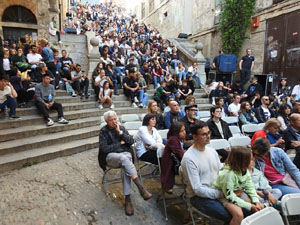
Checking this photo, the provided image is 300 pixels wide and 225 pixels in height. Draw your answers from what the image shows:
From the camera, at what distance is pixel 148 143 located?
376 cm

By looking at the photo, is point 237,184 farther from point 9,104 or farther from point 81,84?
point 81,84

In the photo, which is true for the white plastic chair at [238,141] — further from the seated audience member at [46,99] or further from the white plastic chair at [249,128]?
the seated audience member at [46,99]

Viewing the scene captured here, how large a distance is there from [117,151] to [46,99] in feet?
11.1

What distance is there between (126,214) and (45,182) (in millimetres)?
1585

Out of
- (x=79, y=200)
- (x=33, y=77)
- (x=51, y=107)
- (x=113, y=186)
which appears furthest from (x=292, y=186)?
(x=33, y=77)

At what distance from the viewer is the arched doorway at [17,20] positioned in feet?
43.1

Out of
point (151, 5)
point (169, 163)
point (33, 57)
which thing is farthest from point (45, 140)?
point (151, 5)

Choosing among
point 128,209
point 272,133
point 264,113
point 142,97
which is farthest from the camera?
point 142,97

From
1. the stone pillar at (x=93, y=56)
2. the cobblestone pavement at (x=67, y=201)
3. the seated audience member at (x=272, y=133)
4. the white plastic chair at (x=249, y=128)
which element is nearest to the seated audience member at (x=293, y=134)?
the seated audience member at (x=272, y=133)

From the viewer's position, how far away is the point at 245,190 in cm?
239

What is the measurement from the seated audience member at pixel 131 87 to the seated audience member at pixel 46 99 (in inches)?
108

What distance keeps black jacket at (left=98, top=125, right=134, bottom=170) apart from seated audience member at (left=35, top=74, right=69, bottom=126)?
265cm

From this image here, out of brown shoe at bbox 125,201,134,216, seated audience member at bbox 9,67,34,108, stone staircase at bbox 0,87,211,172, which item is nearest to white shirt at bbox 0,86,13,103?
stone staircase at bbox 0,87,211,172

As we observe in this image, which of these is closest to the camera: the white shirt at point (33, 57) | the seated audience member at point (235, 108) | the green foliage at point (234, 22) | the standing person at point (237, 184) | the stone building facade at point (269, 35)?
the standing person at point (237, 184)
